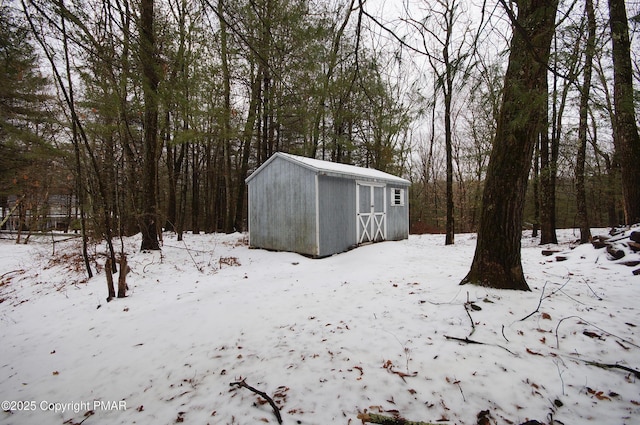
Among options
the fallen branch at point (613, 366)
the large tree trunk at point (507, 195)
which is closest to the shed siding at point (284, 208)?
the large tree trunk at point (507, 195)

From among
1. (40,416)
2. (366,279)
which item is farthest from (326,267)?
(40,416)

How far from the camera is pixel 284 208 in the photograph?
811cm

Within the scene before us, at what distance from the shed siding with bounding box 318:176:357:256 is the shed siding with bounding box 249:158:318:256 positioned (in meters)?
0.27

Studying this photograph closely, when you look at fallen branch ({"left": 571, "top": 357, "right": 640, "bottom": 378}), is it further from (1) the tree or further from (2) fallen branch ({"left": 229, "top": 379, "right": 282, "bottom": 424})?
(1) the tree

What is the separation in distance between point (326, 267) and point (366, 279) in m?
1.62

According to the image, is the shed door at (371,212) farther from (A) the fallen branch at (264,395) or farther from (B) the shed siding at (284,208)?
(A) the fallen branch at (264,395)

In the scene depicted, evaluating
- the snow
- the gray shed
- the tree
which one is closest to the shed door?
the gray shed

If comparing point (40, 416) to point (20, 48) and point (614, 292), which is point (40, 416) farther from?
point (614, 292)

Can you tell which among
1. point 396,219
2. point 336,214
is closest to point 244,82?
point 336,214

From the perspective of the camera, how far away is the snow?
176 centimetres

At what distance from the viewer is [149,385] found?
213cm

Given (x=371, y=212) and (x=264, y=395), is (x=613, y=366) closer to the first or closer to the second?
(x=264, y=395)

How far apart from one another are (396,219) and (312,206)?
4.75 metres

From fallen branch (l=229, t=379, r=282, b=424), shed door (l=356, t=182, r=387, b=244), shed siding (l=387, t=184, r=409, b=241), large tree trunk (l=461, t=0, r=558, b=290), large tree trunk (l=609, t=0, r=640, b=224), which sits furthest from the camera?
shed siding (l=387, t=184, r=409, b=241)
